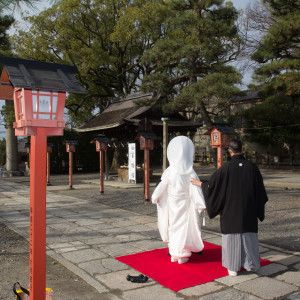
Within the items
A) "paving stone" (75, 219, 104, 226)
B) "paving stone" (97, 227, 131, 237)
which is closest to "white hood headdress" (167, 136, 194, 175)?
"paving stone" (97, 227, 131, 237)

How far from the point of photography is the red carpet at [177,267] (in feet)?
11.7

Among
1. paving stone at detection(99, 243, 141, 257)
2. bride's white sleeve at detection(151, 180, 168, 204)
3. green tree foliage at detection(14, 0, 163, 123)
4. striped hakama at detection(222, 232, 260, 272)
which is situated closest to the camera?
striped hakama at detection(222, 232, 260, 272)

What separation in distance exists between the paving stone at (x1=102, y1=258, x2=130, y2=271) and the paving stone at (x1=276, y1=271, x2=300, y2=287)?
175 centimetres

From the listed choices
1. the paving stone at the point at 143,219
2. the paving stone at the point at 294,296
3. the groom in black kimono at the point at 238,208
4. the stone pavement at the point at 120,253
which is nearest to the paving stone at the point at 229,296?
the stone pavement at the point at 120,253

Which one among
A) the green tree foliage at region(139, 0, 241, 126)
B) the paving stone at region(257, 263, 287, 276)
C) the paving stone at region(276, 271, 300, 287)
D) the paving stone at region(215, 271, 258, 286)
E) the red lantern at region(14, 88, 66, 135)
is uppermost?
the green tree foliage at region(139, 0, 241, 126)

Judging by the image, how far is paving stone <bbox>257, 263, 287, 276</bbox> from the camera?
3.79 m

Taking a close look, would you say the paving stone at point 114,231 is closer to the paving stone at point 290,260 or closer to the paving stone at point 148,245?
the paving stone at point 148,245

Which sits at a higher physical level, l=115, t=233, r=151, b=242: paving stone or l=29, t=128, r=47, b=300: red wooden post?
l=29, t=128, r=47, b=300: red wooden post

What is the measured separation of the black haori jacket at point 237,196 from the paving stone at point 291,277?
1.81ft

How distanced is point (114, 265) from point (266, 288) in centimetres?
176

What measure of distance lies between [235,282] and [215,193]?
974mm

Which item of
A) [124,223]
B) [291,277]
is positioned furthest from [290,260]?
[124,223]

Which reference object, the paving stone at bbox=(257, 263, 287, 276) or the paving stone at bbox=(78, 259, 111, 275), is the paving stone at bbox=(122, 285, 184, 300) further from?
the paving stone at bbox=(257, 263, 287, 276)

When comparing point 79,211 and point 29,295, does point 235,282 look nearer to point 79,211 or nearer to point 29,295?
point 29,295
